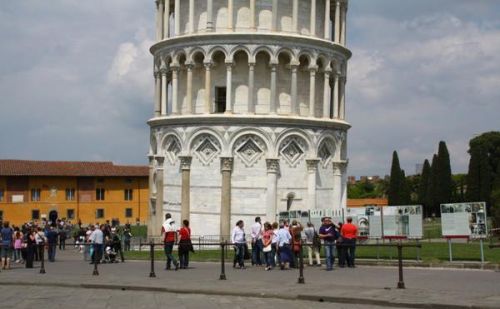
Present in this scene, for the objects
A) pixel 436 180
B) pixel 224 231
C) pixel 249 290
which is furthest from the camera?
pixel 436 180

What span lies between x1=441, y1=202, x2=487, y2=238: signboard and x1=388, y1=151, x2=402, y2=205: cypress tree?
5664cm

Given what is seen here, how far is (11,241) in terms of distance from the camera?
26469 mm

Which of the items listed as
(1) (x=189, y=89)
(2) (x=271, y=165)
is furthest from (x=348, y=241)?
(1) (x=189, y=89)

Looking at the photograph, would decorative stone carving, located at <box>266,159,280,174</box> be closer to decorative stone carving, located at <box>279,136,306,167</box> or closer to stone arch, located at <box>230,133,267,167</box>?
stone arch, located at <box>230,133,267,167</box>

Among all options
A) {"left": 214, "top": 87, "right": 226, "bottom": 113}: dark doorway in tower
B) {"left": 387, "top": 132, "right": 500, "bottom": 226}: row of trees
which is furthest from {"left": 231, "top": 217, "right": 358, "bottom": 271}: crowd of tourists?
{"left": 387, "top": 132, "right": 500, "bottom": 226}: row of trees

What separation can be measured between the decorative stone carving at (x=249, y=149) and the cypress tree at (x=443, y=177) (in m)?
45.0

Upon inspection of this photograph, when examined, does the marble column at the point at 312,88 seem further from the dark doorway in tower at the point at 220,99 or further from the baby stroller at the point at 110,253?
the baby stroller at the point at 110,253

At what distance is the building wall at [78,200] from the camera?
78312 millimetres

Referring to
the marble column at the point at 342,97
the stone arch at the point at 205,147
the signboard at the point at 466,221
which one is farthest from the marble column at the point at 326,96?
the signboard at the point at 466,221

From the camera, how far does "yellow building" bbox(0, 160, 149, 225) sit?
78.3 meters

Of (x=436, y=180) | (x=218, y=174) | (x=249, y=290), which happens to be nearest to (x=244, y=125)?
(x=218, y=174)

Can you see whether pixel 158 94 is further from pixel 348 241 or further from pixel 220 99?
pixel 348 241

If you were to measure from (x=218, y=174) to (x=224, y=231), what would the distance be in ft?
9.65

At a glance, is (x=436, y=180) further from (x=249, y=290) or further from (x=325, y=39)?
(x=249, y=290)
